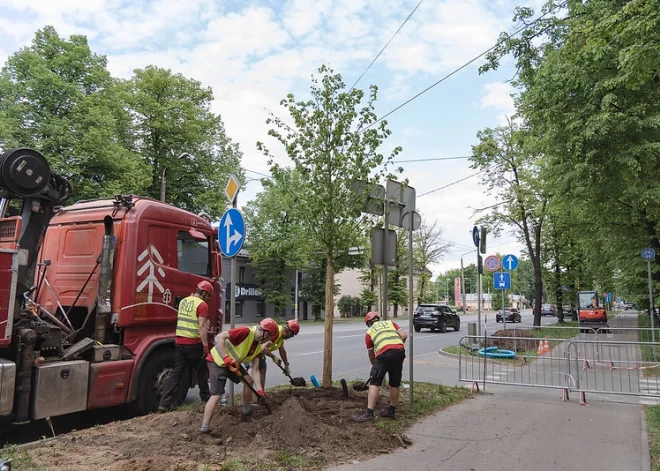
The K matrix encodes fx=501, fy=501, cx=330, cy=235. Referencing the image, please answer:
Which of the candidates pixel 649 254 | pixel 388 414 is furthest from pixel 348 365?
pixel 649 254

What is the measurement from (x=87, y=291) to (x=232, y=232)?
2.12m

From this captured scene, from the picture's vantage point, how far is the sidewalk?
4989mm

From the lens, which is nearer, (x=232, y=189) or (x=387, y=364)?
(x=387, y=364)

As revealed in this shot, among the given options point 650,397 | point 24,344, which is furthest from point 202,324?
point 650,397

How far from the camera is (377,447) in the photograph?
5316 mm

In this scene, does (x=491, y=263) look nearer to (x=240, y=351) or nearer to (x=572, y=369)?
(x=572, y=369)

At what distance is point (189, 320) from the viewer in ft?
21.9

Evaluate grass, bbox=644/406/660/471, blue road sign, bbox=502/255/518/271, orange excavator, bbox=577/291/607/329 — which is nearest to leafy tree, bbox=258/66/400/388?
grass, bbox=644/406/660/471

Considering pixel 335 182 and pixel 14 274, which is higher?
pixel 335 182

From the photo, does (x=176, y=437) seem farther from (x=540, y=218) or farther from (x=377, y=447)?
(x=540, y=218)

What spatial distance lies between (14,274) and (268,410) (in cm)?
317

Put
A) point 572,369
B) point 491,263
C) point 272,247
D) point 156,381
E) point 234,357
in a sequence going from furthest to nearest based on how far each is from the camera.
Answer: point 272,247 < point 491,263 < point 572,369 < point 156,381 < point 234,357

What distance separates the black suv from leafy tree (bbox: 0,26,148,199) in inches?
647

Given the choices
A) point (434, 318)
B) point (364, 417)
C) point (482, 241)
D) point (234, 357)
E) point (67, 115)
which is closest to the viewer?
point (234, 357)
